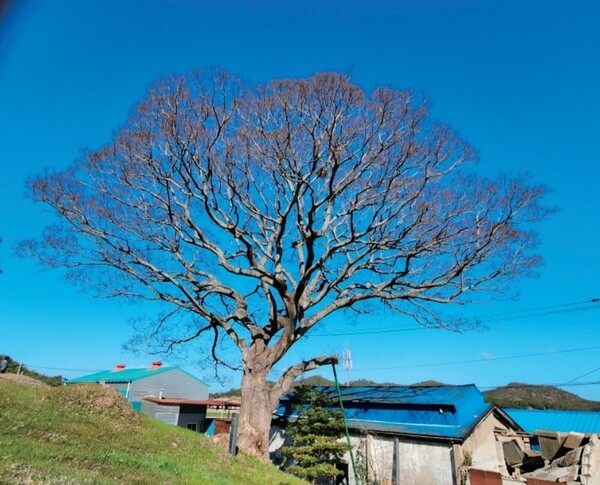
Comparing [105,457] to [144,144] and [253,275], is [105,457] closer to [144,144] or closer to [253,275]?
[253,275]

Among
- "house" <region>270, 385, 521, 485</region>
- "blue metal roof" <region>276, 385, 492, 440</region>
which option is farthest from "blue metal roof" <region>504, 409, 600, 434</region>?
"blue metal roof" <region>276, 385, 492, 440</region>

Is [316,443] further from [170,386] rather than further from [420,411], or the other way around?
[170,386]

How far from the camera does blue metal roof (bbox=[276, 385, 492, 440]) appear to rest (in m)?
13.2

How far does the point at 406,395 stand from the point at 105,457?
1339cm

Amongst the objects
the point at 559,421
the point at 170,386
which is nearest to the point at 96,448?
the point at 559,421

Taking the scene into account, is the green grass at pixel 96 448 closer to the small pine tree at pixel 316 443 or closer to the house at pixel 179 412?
the small pine tree at pixel 316 443

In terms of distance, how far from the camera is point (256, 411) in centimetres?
1164

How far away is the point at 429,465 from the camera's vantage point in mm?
12859

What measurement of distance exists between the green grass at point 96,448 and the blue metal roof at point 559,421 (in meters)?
17.2

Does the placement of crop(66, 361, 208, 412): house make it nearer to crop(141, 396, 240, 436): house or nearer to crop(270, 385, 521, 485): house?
crop(141, 396, 240, 436): house

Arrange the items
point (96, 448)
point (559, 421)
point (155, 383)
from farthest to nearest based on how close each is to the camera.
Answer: point (155, 383)
point (559, 421)
point (96, 448)

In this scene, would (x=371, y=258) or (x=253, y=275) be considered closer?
(x=253, y=275)

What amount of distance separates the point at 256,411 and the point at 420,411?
21.2 ft

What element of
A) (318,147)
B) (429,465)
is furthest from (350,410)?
(318,147)
